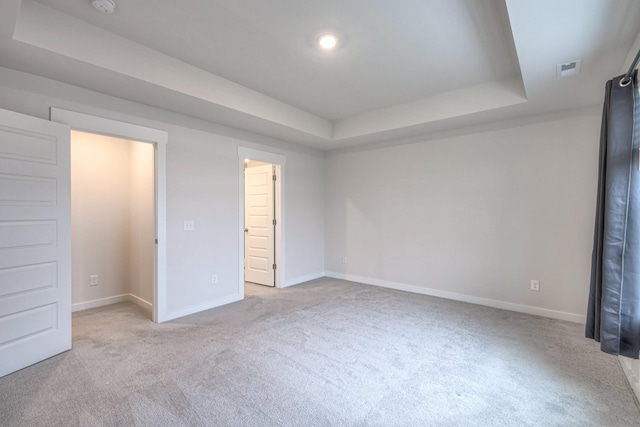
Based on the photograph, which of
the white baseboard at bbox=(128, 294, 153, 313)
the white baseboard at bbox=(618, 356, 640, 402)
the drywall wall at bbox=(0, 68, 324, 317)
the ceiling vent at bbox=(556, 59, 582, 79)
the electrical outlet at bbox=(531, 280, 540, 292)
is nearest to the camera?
the white baseboard at bbox=(618, 356, 640, 402)

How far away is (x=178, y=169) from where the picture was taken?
365 cm

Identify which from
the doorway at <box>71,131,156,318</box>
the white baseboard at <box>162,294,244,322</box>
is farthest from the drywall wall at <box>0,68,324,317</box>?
the doorway at <box>71,131,156,318</box>

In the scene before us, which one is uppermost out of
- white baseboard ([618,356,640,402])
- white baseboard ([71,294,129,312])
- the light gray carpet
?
white baseboard ([618,356,640,402])

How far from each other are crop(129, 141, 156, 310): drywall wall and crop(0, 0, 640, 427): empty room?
5 centimetres

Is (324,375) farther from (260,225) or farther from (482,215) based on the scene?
(260,225)

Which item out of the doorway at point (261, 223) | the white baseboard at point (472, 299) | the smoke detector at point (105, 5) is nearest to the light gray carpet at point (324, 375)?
the white baseboard at point (472, 299)

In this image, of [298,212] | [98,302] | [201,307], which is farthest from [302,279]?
[98,302]

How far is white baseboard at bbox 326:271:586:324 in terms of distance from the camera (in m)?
3.54

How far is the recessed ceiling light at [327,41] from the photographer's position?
2502mm

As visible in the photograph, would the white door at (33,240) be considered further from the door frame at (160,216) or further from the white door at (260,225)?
the white door at (260,225)

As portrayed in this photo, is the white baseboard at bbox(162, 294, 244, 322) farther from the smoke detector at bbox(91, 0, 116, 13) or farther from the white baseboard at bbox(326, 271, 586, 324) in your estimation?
the smoke detector at bbox(91, 0, 116, 13)

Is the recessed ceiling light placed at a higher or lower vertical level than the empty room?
higher

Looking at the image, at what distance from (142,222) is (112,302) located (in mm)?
1258

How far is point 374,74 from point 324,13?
3.72 feet
